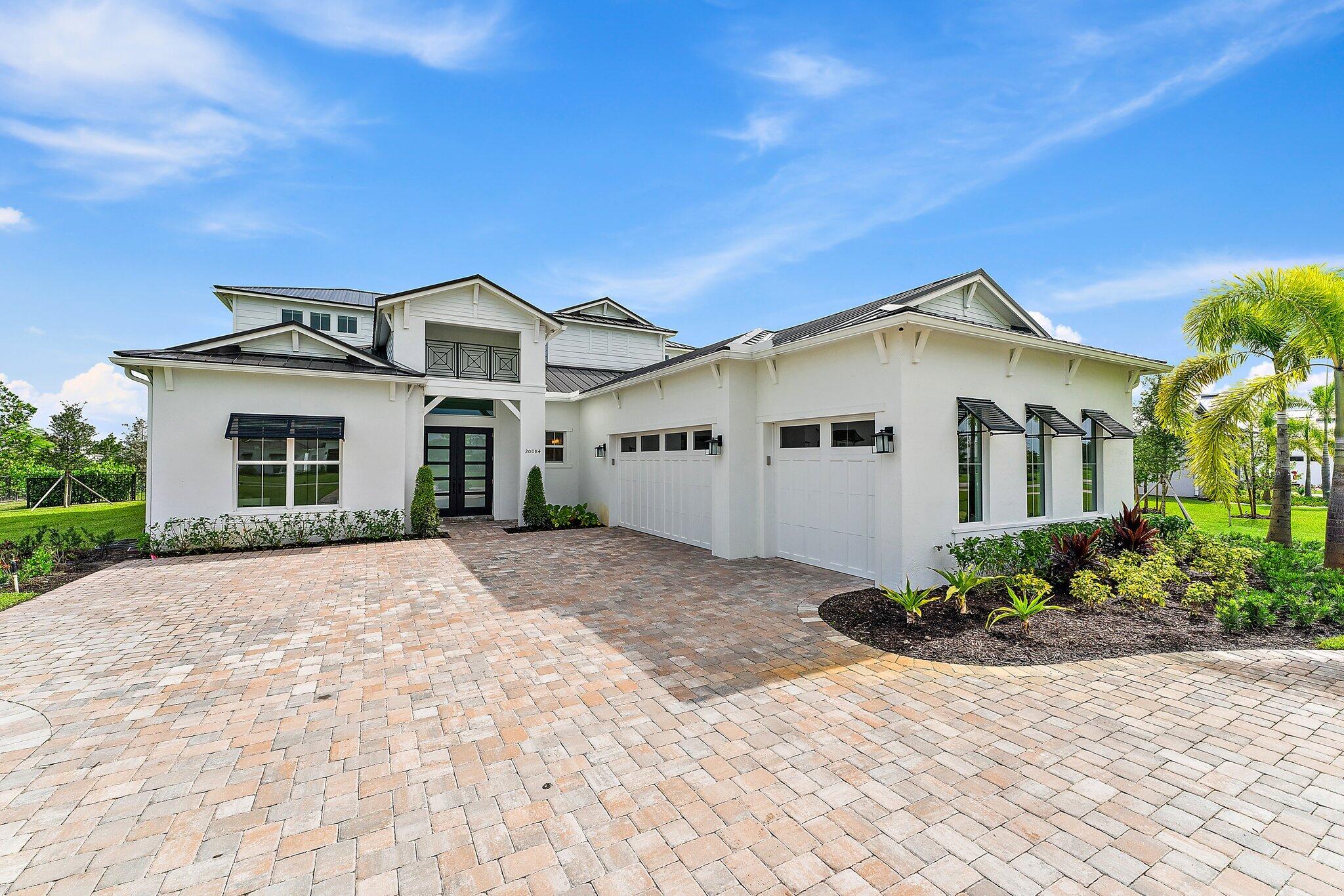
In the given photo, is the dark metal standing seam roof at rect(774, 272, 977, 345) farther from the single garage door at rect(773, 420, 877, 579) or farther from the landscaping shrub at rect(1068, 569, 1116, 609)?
the landscaping shrub at rect(1068, 569, 1116, 609)

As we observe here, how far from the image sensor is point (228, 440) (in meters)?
11.0

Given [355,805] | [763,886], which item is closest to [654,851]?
[763,886]

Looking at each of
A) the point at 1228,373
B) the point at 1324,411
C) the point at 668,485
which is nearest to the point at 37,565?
the point at 668,485

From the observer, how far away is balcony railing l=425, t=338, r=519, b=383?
1452 cm

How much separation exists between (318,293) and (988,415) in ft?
82.5

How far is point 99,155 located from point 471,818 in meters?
12.1

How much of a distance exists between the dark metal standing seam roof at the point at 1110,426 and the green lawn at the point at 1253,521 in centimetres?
586

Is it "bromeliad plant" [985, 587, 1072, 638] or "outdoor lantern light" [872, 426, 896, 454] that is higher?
"outdoor lantern light" [872, 426, 896, 454]

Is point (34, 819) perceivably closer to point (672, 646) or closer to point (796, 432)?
point (672, 646)

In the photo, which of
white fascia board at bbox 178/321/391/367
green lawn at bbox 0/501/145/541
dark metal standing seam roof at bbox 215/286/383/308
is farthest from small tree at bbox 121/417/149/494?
white fascia board at bbox 178/321/391/367

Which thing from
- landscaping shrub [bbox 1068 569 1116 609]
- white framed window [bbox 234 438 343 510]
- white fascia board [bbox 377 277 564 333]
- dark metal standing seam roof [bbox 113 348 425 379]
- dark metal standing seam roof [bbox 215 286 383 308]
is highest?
dark metal standing seam roof [bbox 215 286 383 308]

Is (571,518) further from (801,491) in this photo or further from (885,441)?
(885,441)

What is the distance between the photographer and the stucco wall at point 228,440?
10.5 meters

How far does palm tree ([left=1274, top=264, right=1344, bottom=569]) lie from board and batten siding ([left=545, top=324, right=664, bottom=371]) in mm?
17538
